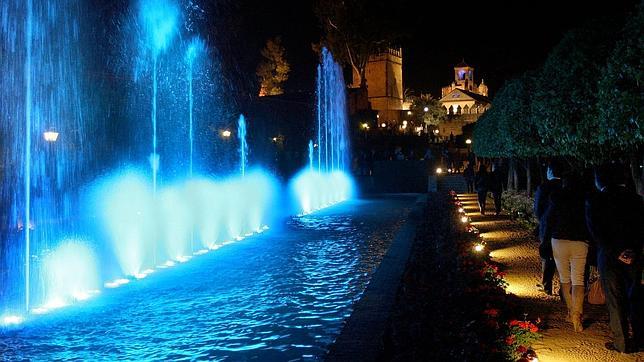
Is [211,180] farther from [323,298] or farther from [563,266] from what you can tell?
[563,266]

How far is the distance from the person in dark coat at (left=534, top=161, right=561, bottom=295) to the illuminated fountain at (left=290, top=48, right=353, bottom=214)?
19.7 metres

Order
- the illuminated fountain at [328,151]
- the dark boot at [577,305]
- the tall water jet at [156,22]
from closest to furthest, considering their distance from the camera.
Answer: the dark boot at [577,305]
the tall water jet at [156,22]
the illuminated fountain at [328,151]

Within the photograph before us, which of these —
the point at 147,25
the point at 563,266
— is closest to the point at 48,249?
the point at 147,25

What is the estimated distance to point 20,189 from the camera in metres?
22.7

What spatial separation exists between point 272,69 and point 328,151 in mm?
30552

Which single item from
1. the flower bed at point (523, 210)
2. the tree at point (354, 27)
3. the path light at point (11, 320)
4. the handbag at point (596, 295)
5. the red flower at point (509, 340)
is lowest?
the path light at point (11, 320)

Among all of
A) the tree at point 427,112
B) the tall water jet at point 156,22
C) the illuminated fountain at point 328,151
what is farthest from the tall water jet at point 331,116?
the tree at point 427,112

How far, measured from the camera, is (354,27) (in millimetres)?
57062

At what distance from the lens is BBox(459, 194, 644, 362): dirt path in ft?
16.8

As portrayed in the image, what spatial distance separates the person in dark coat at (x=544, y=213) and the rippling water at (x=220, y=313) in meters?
2.33

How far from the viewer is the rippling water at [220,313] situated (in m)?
5.95

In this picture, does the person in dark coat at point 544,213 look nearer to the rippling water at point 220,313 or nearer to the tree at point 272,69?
the rippling water at point 220,313

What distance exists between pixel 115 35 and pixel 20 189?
8.57 metres

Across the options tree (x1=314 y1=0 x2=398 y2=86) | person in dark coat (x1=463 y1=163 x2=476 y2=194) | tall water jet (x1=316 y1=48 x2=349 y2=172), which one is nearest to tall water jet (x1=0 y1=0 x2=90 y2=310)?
tall water jet (x1=316 y1=48 x2=349 y2=172)
